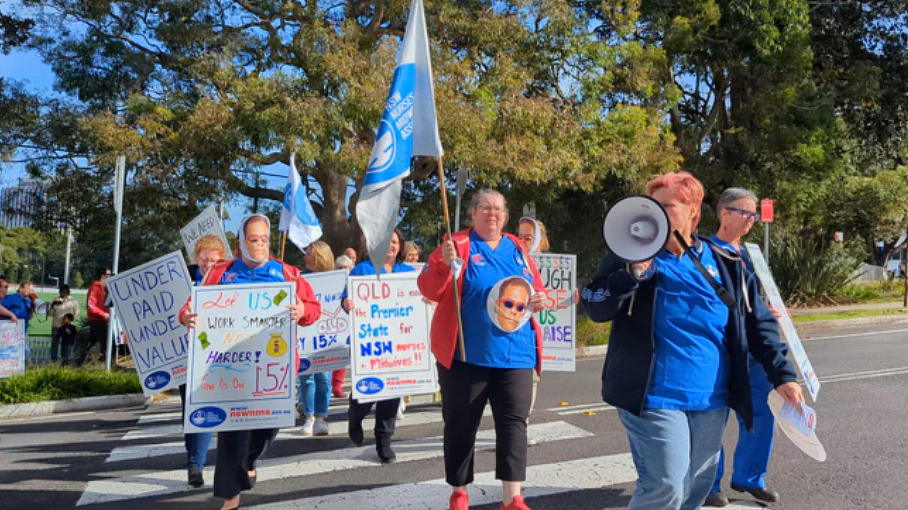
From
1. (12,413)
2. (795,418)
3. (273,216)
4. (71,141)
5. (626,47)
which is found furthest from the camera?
(273,216)

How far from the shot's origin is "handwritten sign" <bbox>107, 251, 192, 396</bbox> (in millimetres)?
6020

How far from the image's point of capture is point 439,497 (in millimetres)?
5027

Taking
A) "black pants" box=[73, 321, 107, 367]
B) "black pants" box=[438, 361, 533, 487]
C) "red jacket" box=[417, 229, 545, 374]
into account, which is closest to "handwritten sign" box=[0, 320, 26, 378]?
"black pants" box=[73, 321, 107, 367]

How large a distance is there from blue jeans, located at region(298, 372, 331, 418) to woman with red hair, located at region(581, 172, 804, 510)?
14.2 ft

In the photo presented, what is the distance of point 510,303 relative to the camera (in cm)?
434

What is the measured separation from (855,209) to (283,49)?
18304mm

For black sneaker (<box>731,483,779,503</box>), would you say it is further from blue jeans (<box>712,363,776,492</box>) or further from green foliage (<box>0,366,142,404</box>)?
green foliage (<box>0,366,142,404</box>)

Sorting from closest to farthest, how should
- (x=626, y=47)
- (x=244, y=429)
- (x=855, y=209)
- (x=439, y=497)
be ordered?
1. (x=244, y=429)
2. (x=439, y=497)
3. (x=626, y=47)
4. (x=855, y=209)

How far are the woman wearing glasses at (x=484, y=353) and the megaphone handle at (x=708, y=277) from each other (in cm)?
129

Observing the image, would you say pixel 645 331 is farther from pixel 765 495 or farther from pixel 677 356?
pixel 765 495

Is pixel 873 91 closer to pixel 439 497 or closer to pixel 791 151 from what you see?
pixel 791 151

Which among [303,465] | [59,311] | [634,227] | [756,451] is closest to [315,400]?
[303,465]

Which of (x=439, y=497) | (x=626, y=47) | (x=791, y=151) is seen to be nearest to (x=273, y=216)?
(x=626, y=47)

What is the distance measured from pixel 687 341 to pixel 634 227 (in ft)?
1.95
